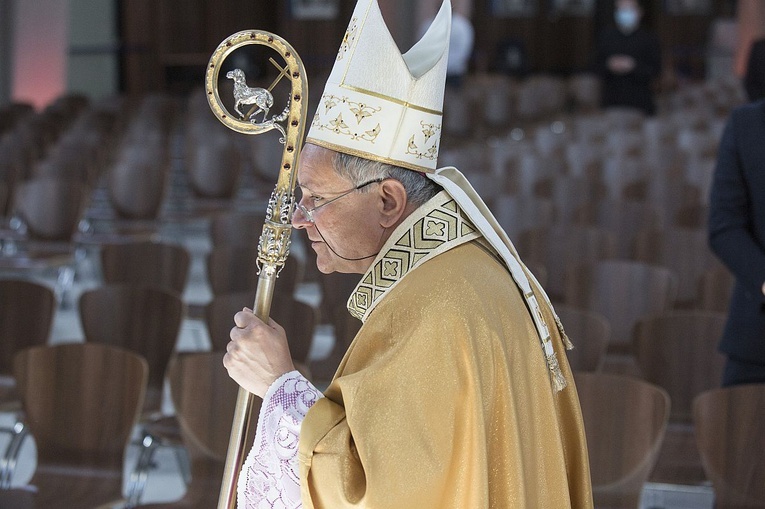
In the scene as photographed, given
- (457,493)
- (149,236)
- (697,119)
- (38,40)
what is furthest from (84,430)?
(38,40)

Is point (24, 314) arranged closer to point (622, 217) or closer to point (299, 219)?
point (299, 219)

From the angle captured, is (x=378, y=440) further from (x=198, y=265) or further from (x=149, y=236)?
(x=198, y=265)

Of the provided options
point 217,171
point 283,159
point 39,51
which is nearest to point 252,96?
point 283,159

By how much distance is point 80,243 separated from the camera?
25.0 ft

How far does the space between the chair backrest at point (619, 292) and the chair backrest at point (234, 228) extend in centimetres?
199

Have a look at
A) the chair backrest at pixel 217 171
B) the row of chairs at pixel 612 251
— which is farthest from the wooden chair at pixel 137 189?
the row of chairs at pixel 612 251

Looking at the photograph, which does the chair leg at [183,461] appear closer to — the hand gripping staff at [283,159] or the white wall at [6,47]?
the hand gripping staff at [283,159]

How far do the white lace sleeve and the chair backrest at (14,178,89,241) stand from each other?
5.76m

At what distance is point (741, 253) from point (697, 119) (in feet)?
26.4

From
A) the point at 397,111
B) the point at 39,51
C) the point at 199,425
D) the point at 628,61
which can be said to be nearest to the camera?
the point at 397,111

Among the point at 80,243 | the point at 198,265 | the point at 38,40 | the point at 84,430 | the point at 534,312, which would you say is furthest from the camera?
the point at 38,40

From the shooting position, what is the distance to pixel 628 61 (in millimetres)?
12000

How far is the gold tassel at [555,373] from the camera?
1.85 meters

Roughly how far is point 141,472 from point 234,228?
2.55 metres
